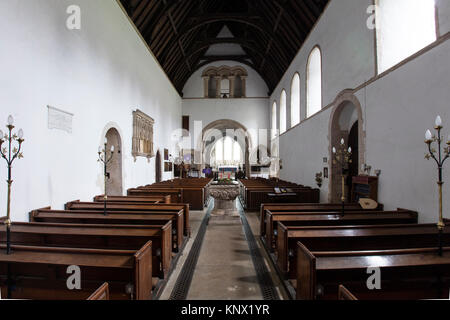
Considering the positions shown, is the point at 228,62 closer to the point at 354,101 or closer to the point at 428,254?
the point at 354,101

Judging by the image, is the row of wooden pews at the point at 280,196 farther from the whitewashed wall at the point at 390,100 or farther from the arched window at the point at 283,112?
the arched window at the point at 283,112

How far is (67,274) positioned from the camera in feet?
7.21

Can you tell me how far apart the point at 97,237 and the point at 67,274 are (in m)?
0.71

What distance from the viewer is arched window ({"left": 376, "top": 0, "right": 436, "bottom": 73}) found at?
4363 mm

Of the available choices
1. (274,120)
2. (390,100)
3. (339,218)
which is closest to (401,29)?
(390,100)

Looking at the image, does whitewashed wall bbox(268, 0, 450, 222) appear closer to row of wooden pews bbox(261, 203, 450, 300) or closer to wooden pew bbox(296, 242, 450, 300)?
row of wooden pews bbox(261, 203, 450, 300)

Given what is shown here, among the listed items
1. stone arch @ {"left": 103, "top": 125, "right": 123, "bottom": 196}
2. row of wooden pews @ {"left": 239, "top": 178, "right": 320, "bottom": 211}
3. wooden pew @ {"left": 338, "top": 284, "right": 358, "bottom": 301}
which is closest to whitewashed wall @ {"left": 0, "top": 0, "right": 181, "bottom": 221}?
stone arch @ {"left": 103, "top": 125, "right": 123, "bottom": 196}

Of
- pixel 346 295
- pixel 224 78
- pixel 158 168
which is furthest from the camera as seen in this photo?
pixel 224 78

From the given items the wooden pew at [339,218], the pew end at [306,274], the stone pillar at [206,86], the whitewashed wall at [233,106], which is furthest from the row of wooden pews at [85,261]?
the stone pillar at [206,86]

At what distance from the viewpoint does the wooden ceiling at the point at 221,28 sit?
27.9ft

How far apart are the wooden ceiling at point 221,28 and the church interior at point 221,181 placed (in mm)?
113

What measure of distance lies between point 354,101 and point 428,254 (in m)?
4.22

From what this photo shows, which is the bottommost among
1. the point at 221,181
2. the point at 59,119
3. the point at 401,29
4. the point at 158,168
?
the point at 221,181

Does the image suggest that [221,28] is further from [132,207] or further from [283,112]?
[132,207]
